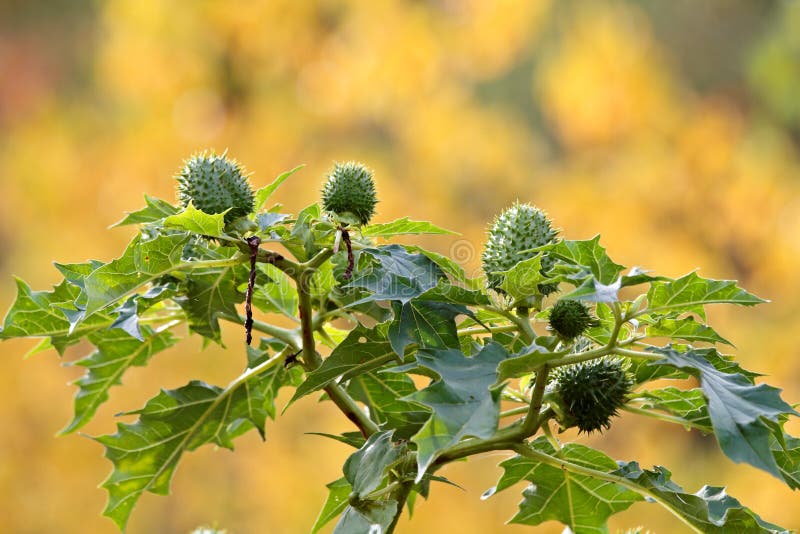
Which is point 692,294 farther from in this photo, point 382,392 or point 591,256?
point 382,392

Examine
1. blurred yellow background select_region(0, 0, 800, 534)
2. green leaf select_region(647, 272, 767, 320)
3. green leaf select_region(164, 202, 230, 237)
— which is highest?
blurred yellow background select_region(0, 0, 800, 534)

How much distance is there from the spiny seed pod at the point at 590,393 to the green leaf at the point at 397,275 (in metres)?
0.18

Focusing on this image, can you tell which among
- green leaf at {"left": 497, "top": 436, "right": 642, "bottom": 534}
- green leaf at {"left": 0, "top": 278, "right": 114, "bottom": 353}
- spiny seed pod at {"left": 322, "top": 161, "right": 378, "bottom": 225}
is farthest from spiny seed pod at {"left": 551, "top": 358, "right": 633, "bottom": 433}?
green leaf at {"left": 0, "top": 278, "right": 114, "bottom": 353}

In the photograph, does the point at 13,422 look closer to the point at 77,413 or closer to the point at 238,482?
the point at 238,482

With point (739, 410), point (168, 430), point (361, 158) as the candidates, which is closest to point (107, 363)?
point (168, 430)

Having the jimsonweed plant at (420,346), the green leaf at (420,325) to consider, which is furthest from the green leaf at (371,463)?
the green leaf at (420,325)

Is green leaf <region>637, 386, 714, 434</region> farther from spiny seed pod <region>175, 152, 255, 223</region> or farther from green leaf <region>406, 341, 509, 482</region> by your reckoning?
spiny seed pod <region>175, 152, 255, 223</region>

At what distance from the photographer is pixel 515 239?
103 cm

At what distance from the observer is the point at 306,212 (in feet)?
3.17

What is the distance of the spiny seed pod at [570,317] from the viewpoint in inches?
36.1

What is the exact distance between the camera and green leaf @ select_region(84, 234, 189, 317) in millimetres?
903

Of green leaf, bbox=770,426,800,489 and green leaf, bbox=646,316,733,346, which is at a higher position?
green leaf, bbox=646,316,733,346

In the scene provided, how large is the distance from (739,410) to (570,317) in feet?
0.68

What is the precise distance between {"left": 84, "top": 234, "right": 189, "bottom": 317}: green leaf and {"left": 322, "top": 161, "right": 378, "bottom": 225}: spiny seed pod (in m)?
0.24
